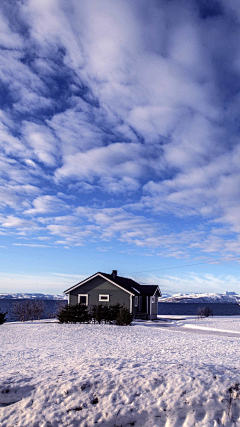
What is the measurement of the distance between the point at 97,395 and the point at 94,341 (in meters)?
9.13

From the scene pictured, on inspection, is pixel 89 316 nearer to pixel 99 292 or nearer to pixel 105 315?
pixel 105 315

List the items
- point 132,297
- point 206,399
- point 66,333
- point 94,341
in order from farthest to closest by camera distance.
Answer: point 132,297, point 66,333, point 94,341, point 206,399

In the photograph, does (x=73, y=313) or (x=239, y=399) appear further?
(x=73, y=313)

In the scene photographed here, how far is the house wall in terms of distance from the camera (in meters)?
35.8

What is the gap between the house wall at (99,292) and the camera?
35.8 meters

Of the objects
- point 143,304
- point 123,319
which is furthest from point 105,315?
point 143,304

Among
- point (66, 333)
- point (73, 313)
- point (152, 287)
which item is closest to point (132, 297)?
point (152, 287)

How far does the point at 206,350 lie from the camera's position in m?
14.3

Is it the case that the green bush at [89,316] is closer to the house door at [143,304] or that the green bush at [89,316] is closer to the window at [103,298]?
the window at [103,298]

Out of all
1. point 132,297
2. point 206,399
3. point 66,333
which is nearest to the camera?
point 206,399

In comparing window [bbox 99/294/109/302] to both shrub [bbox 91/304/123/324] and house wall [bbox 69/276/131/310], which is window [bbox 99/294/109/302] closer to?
house wall [bbox 69/276/131/310]

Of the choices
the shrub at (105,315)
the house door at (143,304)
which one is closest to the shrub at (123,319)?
the shrub at (105,315)

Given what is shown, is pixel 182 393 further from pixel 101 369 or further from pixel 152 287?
pixel 152 287

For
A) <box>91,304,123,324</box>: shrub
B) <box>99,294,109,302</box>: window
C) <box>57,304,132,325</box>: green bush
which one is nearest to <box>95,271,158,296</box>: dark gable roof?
<box>99,294,109,302</box>: window
